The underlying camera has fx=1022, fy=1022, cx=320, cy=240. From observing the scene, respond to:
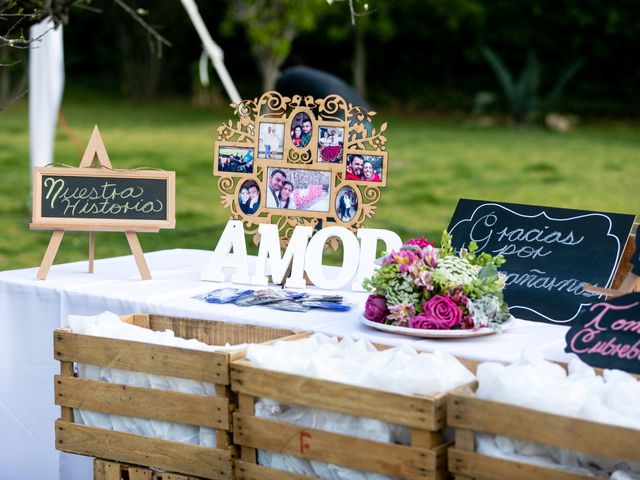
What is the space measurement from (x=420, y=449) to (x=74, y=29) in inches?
928

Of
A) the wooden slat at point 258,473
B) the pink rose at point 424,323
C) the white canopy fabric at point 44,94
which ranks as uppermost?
the white canopy fabric at point 44,94

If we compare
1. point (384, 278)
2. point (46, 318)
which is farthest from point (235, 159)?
point (384, 278)

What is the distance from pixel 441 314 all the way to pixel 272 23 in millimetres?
15625

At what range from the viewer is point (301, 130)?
3328mm

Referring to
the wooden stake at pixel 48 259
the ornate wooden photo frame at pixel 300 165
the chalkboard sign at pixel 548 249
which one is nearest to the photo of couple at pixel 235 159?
the ornate wooden photo frame at pixel 300 165

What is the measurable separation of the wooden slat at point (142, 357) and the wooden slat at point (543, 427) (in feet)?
2.00

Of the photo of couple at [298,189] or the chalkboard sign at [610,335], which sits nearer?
the chalkboard sign at [610,335]

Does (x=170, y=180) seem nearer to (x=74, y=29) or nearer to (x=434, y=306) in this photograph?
(x=434, y=306)

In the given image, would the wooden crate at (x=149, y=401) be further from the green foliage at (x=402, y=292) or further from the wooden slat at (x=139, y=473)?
the green foliage at (x=402, y=292)

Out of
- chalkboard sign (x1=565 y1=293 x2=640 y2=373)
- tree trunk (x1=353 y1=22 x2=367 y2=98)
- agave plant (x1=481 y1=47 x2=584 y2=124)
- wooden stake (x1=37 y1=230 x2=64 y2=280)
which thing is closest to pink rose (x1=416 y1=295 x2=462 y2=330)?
chalkboard sign (x1=565 y1=293 x2=640 y2=373)

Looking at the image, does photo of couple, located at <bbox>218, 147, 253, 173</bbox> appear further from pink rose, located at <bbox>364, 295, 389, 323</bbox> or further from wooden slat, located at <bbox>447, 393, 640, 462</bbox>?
wooden slat, located at <bbox>447, 393, 640, 462</bbox>

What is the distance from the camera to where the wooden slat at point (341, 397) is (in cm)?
216

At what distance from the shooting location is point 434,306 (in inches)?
103

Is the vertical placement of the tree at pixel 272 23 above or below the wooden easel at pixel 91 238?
above
